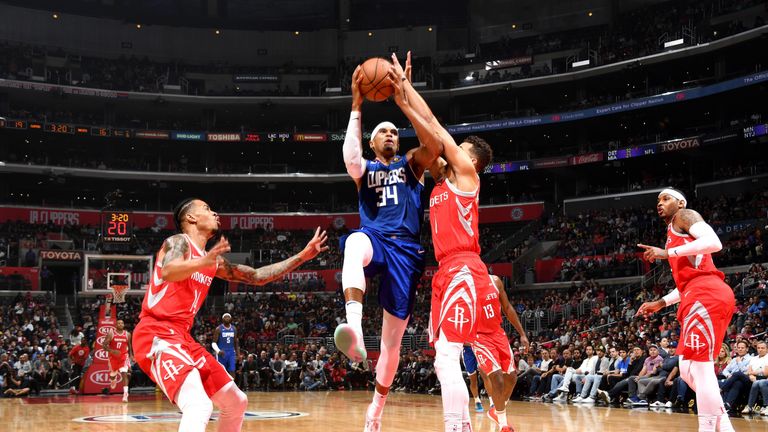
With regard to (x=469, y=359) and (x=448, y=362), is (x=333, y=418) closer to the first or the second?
(x=469, y=359)

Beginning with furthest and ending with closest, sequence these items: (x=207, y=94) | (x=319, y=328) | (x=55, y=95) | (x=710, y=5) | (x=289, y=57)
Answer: (x=289, y=57) < (x=207, y=94) < (x=55, y=95) < (x=710, y=5) < (x=319, y=328)

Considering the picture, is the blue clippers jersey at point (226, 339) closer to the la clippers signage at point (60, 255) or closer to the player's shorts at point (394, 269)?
the player's shorts at point (394, 269)

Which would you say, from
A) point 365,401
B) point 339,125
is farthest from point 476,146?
point 339,125

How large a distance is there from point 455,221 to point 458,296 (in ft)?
1.99

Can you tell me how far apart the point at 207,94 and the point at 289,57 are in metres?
6.23

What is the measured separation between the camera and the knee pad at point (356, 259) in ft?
20.5

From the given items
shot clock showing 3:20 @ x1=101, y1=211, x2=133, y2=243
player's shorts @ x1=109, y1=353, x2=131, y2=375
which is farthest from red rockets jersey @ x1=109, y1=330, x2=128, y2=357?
shot clock showing 3:20 @ x1=101, y1=211, x2=133, y2=243

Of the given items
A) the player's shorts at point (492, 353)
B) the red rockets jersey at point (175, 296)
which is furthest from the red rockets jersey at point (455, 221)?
Answer: the player's shorts at point (492, 353)

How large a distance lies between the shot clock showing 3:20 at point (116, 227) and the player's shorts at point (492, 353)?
68.0ft

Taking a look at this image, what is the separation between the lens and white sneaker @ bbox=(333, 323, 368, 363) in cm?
564

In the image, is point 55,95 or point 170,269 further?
point 55,95

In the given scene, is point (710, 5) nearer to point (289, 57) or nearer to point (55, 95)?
point (289, 57)

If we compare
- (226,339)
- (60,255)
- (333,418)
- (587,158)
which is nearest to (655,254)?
(333,418)

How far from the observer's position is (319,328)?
31188 millimetres
